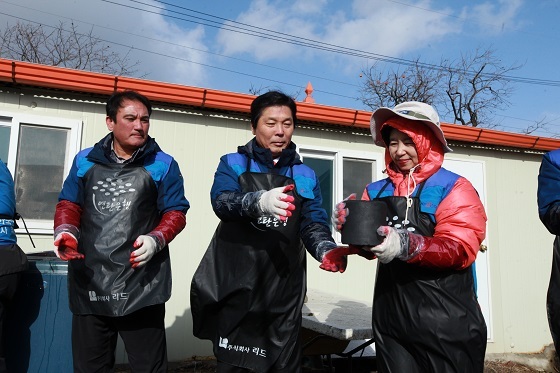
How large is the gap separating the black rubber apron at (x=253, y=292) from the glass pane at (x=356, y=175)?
363cm

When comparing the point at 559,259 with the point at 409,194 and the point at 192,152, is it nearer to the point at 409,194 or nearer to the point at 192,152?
the point at 409,194

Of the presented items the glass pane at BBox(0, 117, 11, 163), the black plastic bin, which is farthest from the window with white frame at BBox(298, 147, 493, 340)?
the black plastic bin

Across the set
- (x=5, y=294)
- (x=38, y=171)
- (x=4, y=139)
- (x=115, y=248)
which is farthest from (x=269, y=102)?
(x=4, y=139)

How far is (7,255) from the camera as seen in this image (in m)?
3.04

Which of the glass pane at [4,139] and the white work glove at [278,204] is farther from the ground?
the glass pane at [4,139]

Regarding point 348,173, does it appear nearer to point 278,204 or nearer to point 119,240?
point 119,240

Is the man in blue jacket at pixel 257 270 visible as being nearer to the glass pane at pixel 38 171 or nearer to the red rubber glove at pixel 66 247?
the red rubber glove at pixel 66 247

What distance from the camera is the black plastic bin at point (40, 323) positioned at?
339cm

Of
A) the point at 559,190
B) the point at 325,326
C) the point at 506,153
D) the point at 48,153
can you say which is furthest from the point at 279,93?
the point at 506,153

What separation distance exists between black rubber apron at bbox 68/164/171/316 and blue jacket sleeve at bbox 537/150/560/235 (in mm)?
1998

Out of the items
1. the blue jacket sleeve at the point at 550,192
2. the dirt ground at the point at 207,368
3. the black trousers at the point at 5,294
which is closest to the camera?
the blue jacket sleeve at the point at 550,192

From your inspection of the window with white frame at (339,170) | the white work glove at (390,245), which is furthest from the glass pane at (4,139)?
the white work glove at (390,245)

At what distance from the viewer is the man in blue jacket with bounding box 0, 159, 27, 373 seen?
3.02m

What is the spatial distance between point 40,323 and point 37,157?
2.05m
